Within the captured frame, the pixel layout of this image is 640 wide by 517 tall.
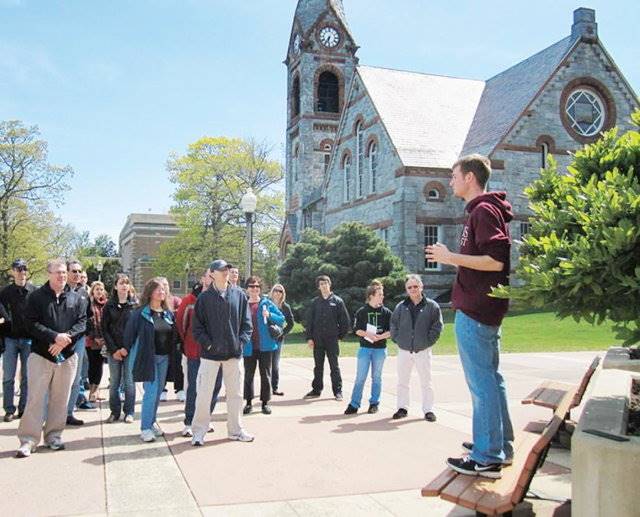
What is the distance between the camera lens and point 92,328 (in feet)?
33.2

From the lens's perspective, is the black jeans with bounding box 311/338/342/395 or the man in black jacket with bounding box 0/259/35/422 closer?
the man in black jacket with bounding box 0/259/35/422

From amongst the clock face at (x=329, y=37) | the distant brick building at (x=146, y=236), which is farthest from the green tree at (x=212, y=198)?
the distant brick building at (x=146, y=236)

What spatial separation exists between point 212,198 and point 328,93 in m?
12.2

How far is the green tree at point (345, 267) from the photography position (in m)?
26.0

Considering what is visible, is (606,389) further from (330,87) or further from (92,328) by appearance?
(330,87)

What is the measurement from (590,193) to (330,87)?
1874 inches

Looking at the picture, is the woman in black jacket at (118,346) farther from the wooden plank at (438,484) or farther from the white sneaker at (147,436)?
the wooden plank at (438,484)

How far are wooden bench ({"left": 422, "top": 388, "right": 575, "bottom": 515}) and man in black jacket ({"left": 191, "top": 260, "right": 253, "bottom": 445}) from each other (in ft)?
12.5

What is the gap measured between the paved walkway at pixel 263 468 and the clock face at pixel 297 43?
144ft

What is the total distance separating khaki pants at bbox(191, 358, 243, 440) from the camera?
23.9 feet

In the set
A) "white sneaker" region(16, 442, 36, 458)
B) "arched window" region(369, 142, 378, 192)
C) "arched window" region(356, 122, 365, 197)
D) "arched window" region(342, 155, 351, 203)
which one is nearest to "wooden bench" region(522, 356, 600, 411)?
"white sneaker" region(16, 442, 36, 458)

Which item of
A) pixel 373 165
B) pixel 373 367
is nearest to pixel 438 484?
pixel 373 367

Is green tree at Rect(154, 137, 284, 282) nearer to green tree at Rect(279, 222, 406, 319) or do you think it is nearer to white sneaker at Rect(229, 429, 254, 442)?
green tree at Rect(279, 222, 406, 319)

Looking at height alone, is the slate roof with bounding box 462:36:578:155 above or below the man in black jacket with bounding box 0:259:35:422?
above
